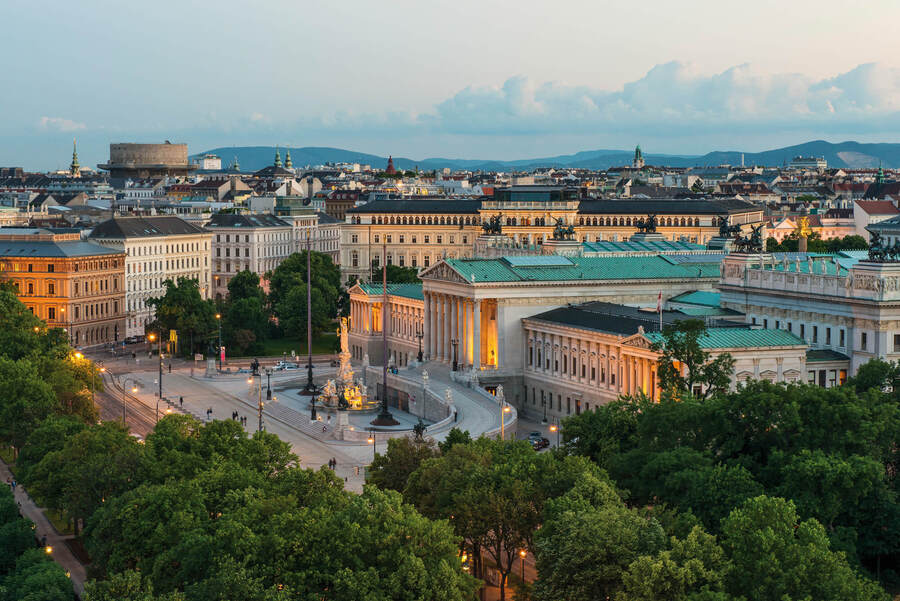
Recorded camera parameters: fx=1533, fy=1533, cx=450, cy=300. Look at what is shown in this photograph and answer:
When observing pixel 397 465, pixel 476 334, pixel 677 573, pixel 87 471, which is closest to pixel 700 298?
pixel 476 334

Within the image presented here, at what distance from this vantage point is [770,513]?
217ft

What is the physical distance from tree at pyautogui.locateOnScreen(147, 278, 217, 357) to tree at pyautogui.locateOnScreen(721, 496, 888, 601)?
117 metres

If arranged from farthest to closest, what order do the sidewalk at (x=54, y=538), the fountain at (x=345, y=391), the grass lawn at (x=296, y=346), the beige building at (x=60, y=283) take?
the beige building at (x=60, y=283)
the grass lawn at (x=296, y=346)
the fountain at (x=345, y=391)
the sidewalk at (x=54, y=538)

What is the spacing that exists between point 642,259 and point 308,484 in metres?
87.0

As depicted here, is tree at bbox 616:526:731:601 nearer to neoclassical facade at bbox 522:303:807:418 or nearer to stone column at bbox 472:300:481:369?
neoclassical facade at bbox 522:303:807:418

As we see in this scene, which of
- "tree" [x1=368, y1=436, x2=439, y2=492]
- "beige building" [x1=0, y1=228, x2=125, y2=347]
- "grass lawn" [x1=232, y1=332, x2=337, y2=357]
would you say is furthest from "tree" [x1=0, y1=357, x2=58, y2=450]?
"beige building" [x1=0, y1=228, x2=125, y2=347]

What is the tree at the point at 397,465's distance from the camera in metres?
85.4

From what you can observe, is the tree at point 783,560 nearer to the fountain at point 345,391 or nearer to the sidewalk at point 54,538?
the sidewalk at point 54,538

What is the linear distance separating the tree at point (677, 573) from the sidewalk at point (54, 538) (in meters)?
30.1

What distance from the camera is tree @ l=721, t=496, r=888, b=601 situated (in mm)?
62594

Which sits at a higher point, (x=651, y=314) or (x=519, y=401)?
(x=651, y=314)

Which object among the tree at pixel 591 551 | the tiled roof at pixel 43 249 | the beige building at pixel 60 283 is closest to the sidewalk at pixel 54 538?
the tree at pixel 591 551

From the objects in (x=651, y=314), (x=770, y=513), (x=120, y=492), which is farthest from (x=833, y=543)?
(x=651, y=314)

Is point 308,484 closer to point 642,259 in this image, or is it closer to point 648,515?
point 648,515
